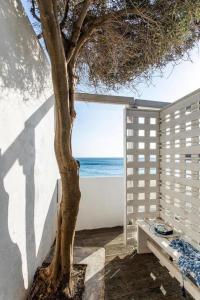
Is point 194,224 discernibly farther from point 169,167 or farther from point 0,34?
point 0,34

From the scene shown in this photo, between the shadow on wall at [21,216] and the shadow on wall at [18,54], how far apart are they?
0.29m

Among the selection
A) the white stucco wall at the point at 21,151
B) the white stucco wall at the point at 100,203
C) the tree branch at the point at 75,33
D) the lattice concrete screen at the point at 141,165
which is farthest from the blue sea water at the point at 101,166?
the tree branch at the point at 75,33

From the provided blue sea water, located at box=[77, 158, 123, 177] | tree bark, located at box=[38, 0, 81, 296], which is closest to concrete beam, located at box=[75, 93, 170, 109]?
tree bark, located at box=[38, 0, 81, 296]

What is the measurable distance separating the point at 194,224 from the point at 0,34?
238 centimetres

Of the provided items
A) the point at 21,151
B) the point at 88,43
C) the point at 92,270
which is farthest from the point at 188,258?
the point at 88,43

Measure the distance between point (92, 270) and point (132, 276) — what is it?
1.52 feet

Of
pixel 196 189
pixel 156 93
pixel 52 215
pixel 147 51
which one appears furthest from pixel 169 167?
pixel 52 215

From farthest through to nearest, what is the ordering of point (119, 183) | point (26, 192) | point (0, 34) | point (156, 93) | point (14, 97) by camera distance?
point (119, 183) < point (156, 93) < point (26, 192) < point (14, 97) < point (0, 34)

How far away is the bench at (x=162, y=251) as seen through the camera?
5.42 feet

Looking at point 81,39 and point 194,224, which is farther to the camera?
point 194,224

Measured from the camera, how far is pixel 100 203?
348cm

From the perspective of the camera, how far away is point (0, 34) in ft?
3.93

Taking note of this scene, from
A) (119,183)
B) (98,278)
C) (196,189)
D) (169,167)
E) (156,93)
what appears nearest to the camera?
(98,278)

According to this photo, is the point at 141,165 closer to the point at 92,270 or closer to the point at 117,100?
the point at 117,100
